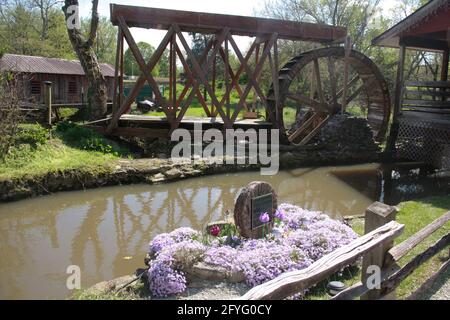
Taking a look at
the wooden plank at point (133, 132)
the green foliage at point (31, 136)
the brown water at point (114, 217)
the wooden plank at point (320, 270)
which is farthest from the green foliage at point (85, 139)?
the wooden plank at point (320, 270)

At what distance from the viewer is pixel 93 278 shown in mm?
4551

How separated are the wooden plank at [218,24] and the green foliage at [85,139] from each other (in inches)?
113

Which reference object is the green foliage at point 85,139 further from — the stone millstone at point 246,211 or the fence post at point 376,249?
the fence post at point 376,249

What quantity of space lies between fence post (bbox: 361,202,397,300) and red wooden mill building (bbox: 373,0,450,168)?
25.7 ft

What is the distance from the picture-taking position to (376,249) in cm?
312

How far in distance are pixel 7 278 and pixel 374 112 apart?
12.8 meters

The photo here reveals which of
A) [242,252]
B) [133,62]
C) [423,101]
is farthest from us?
[133,62]

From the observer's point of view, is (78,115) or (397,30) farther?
(78,115)

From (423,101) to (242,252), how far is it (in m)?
8.90

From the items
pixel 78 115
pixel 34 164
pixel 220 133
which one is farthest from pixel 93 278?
pixel 78 115

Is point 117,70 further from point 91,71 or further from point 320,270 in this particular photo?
point 320,270

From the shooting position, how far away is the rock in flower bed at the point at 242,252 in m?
3.84

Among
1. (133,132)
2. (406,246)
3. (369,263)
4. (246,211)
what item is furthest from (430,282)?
(133,132)
